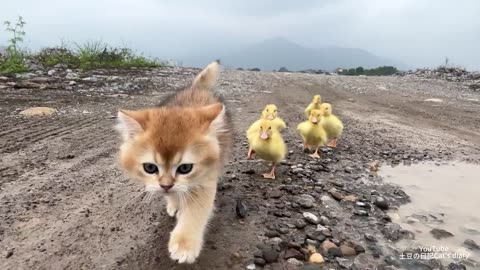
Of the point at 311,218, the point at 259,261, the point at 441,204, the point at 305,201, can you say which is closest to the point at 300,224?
the point at 311,218

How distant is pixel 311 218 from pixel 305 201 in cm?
32

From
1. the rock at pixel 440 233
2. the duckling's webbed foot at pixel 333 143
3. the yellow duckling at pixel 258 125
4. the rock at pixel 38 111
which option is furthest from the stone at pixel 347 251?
the rock at pixel 38 111

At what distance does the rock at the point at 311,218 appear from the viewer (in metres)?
3.86

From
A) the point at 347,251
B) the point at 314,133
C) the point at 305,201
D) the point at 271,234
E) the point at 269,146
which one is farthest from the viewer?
the point at 314,133

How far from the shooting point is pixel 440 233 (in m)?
3.81

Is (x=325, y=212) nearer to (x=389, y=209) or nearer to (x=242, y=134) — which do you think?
(x=389, y=209)

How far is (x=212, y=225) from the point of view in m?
3.72

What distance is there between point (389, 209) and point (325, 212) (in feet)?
2.18

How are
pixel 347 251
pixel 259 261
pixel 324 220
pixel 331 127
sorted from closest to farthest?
pixel 259 261 → pixel 347 251 → pixel 324 220 → pixel 331 127

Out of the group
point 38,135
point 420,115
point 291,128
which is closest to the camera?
point 38,135

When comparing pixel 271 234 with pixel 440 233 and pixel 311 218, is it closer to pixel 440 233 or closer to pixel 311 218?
pixel 311 218

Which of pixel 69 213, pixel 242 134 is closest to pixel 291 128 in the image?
pixel 242 134

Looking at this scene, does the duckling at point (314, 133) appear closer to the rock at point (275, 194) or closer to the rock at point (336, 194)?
the rock at point (336, 194)

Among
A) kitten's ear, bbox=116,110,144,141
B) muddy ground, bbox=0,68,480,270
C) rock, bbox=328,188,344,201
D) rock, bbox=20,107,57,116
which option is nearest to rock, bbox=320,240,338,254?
muddy ground, bbox=0,68,480,270
